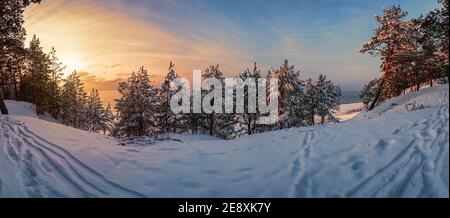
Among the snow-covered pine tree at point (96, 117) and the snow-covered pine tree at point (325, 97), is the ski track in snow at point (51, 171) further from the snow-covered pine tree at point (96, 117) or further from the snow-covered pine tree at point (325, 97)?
the snow-covered pine tree at point (96, 117)

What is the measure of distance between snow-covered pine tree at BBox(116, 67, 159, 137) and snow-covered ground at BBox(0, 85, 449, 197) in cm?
2805

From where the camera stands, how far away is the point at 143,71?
139 feet

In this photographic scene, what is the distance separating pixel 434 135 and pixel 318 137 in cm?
401

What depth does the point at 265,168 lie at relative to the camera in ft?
29.0

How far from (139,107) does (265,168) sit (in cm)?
3385

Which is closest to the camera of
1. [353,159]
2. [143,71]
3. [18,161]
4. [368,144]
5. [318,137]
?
[353,159]

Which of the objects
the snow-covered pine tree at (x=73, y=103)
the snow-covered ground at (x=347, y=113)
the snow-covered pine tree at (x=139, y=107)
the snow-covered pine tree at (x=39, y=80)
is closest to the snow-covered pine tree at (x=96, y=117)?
the snow-covered pine tree at (x=73, y=103)

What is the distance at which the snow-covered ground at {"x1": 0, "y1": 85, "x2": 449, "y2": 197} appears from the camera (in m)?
6.62

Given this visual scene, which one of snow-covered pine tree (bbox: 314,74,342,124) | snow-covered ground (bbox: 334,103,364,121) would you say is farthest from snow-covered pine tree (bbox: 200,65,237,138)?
snow-covered ground (bbox: 334,103,364,121)

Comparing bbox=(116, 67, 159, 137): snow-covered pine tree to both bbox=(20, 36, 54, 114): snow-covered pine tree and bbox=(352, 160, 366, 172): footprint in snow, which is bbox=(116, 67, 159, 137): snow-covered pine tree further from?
bbox=(352, 160, 366, 172): footprint in snow

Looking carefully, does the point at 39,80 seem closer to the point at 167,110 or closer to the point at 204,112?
the point at 167,110

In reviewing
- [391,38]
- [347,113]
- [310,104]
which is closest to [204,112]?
[310,104]

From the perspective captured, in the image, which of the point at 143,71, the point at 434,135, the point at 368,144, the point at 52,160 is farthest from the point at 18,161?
the point at 143,71
